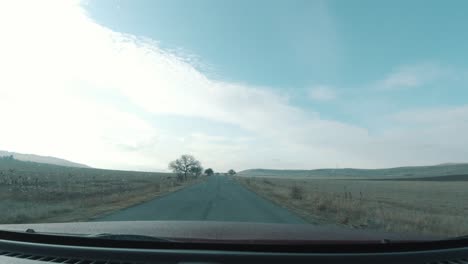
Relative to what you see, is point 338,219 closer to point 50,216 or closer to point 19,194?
point 50,216

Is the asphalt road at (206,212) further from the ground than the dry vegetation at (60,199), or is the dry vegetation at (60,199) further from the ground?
the dry vegetation at (60,199)

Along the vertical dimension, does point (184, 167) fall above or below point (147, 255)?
above

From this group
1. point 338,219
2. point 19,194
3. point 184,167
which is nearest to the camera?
point 338,219

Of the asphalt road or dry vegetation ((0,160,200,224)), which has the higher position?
dry vegetation ((0,160,200,224))

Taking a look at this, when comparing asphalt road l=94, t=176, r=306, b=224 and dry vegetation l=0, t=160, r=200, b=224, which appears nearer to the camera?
asphalt road l=94, t=176, r=306, b=224

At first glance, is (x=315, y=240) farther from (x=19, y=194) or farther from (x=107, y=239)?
(x=19, y=194)

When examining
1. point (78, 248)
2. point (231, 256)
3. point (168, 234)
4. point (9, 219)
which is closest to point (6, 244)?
point (78, 248)

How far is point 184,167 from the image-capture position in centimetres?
10169

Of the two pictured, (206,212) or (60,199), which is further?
(60,199)

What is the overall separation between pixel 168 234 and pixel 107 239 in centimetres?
55

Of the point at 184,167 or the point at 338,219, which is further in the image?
the point at 184,167

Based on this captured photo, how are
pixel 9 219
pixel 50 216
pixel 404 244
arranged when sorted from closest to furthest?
pixel 404 244, pixel 9 219, pixel 50 216

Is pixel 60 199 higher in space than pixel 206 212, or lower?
higher

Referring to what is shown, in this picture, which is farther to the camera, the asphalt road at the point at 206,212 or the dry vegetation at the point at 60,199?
the dry vegetation at the point at 60,199
